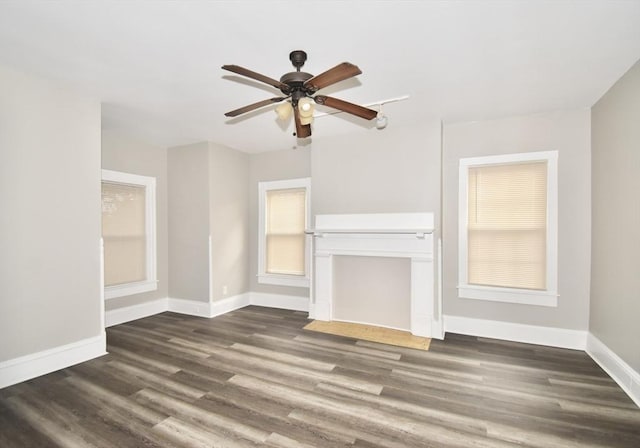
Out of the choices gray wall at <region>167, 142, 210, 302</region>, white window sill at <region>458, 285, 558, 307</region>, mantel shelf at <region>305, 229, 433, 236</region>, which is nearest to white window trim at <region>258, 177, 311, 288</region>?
mantel shelf at <region>305, 229, 433, 236</region>

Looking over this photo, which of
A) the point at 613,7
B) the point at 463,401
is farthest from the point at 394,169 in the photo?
the point at 463,401

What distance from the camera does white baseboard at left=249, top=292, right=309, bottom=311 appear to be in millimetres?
5109

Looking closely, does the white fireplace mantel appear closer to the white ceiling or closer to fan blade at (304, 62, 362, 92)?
the white ceiling

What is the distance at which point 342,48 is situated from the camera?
2348 mm

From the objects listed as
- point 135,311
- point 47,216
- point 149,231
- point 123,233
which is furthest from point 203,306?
point 47,216

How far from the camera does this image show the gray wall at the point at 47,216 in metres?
2.66

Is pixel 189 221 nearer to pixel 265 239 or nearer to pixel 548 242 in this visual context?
pixel 265 239

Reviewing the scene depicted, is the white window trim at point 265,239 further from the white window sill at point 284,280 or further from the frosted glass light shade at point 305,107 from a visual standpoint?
the frosted glass light shade at point 305,107

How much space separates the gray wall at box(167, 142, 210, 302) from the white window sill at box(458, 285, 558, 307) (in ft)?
12.2

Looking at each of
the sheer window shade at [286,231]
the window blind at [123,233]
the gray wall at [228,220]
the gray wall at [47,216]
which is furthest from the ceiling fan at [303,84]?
the window blind at [123,233]

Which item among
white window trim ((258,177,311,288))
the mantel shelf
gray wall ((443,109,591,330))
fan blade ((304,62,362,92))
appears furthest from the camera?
white window trim ((258,177,311,288))

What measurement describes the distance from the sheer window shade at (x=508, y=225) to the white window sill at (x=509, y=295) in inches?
2.9

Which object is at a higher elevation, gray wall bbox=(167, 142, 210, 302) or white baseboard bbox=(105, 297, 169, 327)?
gray wall bbox=(167, 142, 210, 302)

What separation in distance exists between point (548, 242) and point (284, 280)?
371 centimetres
